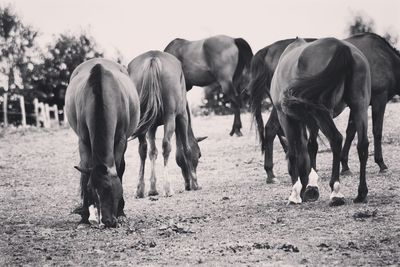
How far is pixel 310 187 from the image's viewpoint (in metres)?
8.67

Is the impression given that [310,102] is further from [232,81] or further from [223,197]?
[232,81]

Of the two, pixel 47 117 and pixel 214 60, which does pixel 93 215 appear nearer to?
pixel 214 60

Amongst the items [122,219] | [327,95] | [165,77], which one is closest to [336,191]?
[327,95]

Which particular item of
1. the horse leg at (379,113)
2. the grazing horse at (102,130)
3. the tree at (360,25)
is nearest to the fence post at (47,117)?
the tree at (360,25)

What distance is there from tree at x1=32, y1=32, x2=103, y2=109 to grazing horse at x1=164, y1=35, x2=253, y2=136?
2889 centimetres

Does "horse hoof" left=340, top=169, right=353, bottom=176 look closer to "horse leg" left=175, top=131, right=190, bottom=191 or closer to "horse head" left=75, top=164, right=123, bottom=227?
"horse leg" left=175, top=131, right=190, bottom=191

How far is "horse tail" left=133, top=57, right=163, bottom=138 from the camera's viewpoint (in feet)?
34.6

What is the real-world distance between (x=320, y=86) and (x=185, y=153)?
4034 millimetres

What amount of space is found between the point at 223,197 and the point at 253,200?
524mm

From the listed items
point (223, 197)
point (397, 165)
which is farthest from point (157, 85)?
point (397, 165)

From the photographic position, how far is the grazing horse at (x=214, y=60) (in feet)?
66.1

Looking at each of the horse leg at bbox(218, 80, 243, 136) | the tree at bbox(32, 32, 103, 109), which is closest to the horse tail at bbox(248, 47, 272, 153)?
the horse leg at bbox(218, 80, 243, 136)

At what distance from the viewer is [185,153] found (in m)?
11.8

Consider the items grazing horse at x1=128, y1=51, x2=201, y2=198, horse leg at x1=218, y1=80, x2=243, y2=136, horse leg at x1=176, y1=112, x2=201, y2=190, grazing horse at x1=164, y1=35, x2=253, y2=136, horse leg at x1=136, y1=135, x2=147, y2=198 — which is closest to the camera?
grazing horse at x1=128, y1=51, x2=201, y2=198
